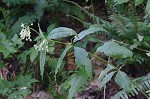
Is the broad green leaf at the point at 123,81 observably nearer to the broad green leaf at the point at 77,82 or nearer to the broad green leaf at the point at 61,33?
the broad green leaf at the point at 77,82

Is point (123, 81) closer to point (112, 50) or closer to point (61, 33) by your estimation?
point (112, 50)

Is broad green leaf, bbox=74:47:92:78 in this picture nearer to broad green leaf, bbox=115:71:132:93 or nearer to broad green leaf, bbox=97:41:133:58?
broad green leaf, bbox=97:41:133:58

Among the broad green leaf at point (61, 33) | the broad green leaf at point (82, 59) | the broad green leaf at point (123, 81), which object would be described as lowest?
the broad green leaf at point (123, 81)

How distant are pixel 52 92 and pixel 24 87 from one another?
24 cm

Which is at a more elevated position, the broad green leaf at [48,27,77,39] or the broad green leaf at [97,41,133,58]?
the broad green leaf at [48,27,77,39]

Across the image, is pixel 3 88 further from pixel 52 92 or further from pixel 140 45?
pixel 140 45

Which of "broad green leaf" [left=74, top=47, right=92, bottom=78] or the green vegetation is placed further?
the green vegetation

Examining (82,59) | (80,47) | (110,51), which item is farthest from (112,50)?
(80,47)

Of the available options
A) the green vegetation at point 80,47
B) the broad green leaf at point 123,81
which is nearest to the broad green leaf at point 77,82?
the green vegetation at point 80,47

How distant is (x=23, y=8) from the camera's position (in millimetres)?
3443

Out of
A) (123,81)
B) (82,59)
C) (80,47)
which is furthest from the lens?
(80,47)

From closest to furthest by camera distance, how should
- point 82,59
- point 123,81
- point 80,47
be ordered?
1. point 82,59
2. point 123,81
3. point 80,47

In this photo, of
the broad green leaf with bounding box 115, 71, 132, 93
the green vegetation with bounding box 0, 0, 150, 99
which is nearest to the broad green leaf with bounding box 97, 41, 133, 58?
the green vegetation with bounding box 0, 0, 150, 99

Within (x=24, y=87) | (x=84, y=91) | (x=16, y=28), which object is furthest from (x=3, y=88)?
(x=16, y=28)
